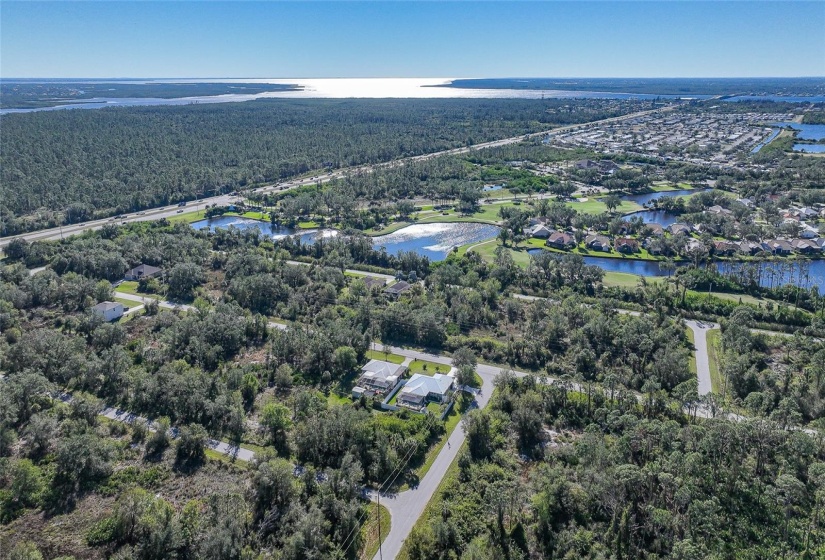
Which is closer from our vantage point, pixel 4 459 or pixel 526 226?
pixel 4 459

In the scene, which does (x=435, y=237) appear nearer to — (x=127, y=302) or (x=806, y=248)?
(x=127, y=302)

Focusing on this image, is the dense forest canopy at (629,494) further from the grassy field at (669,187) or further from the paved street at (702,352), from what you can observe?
the grassy field at (669,187)

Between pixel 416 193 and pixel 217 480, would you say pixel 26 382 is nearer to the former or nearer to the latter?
pixel 217 480

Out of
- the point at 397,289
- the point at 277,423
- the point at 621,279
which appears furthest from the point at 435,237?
the point at 277,423

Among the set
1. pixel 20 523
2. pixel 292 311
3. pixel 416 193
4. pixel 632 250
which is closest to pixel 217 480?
pixel 20 523

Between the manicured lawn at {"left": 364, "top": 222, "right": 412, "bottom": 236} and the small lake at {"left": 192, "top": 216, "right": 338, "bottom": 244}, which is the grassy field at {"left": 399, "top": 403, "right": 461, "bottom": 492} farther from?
the manicured lawn at {"left": 364, "top": 222, "right": 412, "bottom": 236}

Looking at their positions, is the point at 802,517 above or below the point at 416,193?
below
